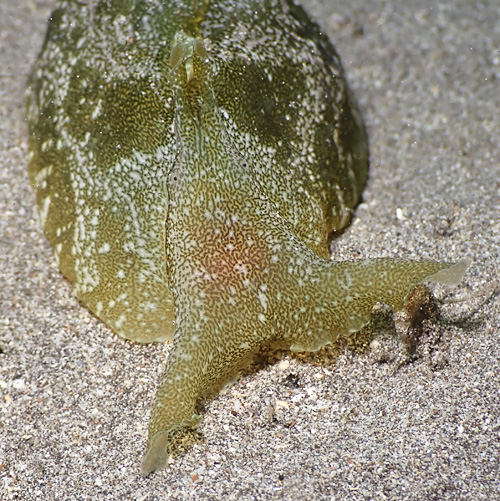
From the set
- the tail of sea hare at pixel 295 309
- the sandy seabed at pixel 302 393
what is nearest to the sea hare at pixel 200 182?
the tail of sea hare at pixel 295 309

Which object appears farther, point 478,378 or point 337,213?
point 337,213

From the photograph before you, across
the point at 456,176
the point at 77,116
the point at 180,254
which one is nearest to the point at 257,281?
the point at 180,254

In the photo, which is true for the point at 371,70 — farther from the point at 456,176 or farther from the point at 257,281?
the point at 257,281

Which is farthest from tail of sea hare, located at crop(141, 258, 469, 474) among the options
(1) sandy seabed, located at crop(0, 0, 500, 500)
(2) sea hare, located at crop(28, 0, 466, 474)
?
(1) sandy seabed, located at crop(0, 0, 500, 500)

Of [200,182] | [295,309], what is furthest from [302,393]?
[200,182]

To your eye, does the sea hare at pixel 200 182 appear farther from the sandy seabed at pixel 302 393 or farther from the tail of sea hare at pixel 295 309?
the sandy seabed at pixel 302 393

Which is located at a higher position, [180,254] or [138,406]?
[180,254]

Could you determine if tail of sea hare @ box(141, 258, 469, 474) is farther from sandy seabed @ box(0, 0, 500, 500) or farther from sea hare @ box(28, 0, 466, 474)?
sandy seabed @ box(0, 0, 500, 500)
